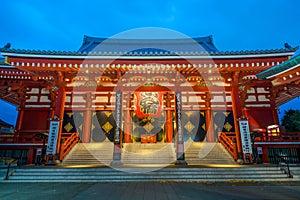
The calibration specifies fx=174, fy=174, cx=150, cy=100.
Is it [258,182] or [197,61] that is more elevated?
[197,61]

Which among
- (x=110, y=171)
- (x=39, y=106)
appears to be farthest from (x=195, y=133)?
(x=39, y=106)

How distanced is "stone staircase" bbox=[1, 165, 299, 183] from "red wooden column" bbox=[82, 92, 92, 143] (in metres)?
6.00

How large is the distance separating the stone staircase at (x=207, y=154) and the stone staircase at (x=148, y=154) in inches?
42.8

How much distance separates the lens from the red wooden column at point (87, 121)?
547 inches

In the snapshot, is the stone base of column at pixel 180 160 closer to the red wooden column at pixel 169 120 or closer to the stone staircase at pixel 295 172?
the stone staircase at pixel 295 172

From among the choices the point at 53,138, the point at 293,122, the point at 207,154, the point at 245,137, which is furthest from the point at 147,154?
the point at 293,122

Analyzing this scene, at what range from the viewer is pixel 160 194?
204 inches

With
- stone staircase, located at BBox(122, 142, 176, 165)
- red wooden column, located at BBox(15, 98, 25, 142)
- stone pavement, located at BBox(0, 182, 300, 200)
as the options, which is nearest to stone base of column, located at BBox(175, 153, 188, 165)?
stone staircase, located at BBox(122, 142, 176, 165)

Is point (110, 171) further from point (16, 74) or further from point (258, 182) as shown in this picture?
point (16, 74)

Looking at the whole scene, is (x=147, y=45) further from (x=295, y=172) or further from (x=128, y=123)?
(x=295, y=172)

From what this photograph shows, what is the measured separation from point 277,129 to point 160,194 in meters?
11.6

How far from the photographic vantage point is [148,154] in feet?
36.9

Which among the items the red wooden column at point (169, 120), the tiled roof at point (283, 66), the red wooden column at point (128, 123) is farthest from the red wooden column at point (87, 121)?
the tiled roof at point (283, 66)

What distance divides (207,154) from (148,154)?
3850mm
